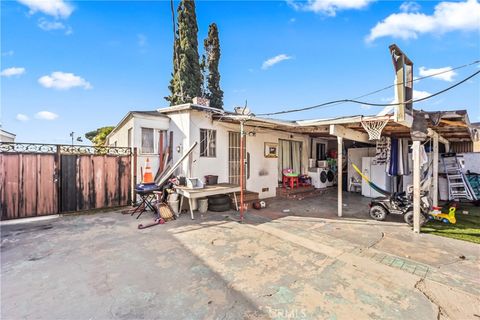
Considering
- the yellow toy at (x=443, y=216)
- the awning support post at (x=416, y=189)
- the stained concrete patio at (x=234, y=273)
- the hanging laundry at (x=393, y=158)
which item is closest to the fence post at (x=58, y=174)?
the stained concrete patio at (x=234, y=273)

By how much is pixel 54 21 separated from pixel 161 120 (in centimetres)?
420

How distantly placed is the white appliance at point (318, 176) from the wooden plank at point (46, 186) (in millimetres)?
9872

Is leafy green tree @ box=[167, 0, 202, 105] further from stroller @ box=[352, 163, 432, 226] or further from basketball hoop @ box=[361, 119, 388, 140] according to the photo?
stroller @ box=[352, 163, 432, 226]

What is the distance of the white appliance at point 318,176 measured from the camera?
10055 mm

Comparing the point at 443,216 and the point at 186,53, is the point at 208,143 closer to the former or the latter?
the point at 443,216

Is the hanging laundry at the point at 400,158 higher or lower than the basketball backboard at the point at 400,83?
Answer: lower

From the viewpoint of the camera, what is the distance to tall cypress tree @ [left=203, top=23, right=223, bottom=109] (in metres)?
18.2

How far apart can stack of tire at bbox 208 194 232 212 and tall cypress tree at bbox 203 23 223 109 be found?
43.0 feet

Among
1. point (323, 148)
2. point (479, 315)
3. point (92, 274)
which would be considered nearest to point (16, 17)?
point (92, 274)

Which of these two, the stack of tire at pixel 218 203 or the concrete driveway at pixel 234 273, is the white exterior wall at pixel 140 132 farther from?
the concrete driveway at pixel 234 273

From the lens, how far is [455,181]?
7918 mm

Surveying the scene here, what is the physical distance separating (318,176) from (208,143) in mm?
5908

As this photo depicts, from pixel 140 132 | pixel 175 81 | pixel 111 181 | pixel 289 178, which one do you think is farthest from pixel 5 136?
pixel 289 178

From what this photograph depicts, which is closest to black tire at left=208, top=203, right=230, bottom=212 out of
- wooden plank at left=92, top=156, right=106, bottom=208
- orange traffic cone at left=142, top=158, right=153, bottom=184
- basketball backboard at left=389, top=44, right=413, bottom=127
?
orange traffic cone at left=142, top=158, right=153, bottom=184
